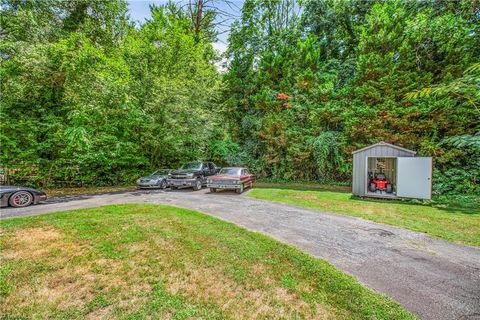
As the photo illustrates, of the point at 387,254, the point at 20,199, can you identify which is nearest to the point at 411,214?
the point at 387,254

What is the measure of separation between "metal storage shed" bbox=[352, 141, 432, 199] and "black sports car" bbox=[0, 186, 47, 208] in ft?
47.0

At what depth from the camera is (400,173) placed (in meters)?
10.1

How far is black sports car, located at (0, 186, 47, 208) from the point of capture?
27.0ft

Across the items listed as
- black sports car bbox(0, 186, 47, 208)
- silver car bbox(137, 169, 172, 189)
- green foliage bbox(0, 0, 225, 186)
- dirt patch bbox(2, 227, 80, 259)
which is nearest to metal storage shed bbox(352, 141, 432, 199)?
green foliage bbox(0, 0, 225, 186)

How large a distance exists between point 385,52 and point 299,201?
1151cm

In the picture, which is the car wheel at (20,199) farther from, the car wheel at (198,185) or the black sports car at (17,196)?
the car wheel at (198,185)

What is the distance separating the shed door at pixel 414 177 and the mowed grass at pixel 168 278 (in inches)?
324

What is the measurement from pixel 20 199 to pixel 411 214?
14.5 m

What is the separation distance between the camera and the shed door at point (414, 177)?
9559 mm

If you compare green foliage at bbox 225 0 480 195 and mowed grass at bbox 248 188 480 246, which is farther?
green foliage at bbox 225 0 480 195

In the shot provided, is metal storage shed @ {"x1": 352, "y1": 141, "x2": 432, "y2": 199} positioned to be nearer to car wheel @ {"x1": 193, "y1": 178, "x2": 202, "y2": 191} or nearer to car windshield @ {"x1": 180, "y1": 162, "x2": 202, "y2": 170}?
car wheel @ {"x1": 193, "y1": 178, "x2": 202, "y2": 191}

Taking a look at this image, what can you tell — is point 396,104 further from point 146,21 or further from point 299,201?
point 146,21

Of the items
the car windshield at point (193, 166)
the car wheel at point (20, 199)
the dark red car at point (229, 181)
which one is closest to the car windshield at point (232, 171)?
the dark red car at point (229, 181)

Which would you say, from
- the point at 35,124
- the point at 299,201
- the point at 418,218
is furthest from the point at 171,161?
the point at 418,218
